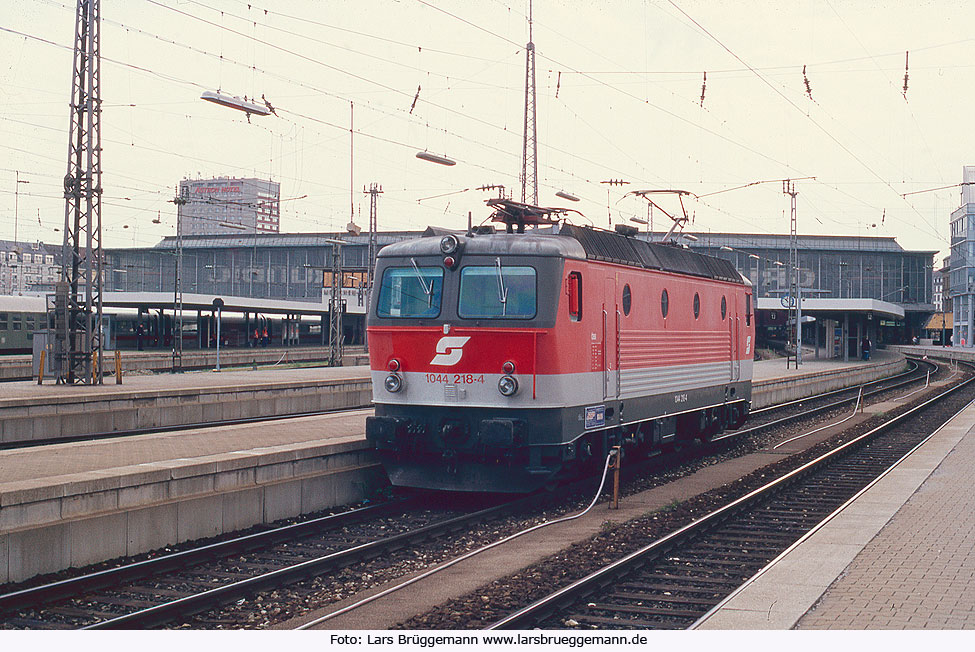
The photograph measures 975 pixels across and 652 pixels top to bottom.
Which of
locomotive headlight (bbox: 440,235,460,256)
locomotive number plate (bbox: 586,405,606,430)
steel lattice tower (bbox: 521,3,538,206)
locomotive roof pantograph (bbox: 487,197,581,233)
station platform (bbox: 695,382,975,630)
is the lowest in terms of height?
station platform (bbox: 695,382,975,630)

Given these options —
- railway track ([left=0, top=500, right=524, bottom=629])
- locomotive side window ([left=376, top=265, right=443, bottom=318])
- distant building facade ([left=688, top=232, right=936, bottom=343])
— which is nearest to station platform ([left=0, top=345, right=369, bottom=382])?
locomotive side window ([left=376, top=265, right=443, bottom=318])

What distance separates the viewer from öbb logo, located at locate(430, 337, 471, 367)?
13781 mm

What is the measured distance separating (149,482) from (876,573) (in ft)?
24.9

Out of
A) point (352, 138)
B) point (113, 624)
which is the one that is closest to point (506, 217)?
point (113, 624)

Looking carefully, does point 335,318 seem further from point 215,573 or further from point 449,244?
point 215,573

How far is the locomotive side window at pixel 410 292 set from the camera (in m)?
14.2

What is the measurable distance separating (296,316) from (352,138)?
1638 inches

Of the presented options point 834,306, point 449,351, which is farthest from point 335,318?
point 449,351

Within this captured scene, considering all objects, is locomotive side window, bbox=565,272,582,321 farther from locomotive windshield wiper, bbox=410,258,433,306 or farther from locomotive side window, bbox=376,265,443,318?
locomotive windshield wiper, bbox=410,258,433,306

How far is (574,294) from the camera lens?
45.7 feet

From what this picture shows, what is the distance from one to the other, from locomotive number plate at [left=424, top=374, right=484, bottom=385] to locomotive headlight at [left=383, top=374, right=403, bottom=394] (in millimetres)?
403

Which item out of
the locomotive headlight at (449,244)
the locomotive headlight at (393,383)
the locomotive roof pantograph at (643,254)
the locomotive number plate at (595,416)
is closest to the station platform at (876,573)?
the locomotive number plate at (595,416)

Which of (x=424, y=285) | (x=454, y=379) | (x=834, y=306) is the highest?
(x=834, y=306)

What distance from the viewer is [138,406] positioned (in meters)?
23.3
